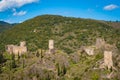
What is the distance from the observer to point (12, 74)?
105562mm

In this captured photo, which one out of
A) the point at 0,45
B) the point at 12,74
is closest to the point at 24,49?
the point at 12,74

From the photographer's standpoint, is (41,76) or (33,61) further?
(33,61)

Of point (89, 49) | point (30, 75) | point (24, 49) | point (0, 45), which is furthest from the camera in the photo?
point (0, 45)

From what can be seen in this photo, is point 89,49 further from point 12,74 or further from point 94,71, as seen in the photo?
point 12,74

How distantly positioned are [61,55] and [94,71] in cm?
1999

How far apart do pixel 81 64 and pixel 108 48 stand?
12.8 meters

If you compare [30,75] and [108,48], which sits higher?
[108,48]

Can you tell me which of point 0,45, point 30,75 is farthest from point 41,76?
point 0,45

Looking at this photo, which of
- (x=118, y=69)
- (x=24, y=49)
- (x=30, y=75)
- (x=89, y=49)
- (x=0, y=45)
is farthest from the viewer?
(x=0, y=45)

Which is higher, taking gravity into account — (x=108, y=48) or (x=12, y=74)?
(x=108, y=48)

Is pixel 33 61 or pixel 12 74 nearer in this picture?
pixel 12 74

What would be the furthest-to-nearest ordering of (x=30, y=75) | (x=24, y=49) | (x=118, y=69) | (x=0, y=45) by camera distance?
(x=0, y=45) → (x=24, y=49) → (x=30, y=75) → (x=118, y=69)

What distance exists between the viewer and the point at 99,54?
106000mm

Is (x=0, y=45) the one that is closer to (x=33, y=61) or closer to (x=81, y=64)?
(x=33, y=61)
